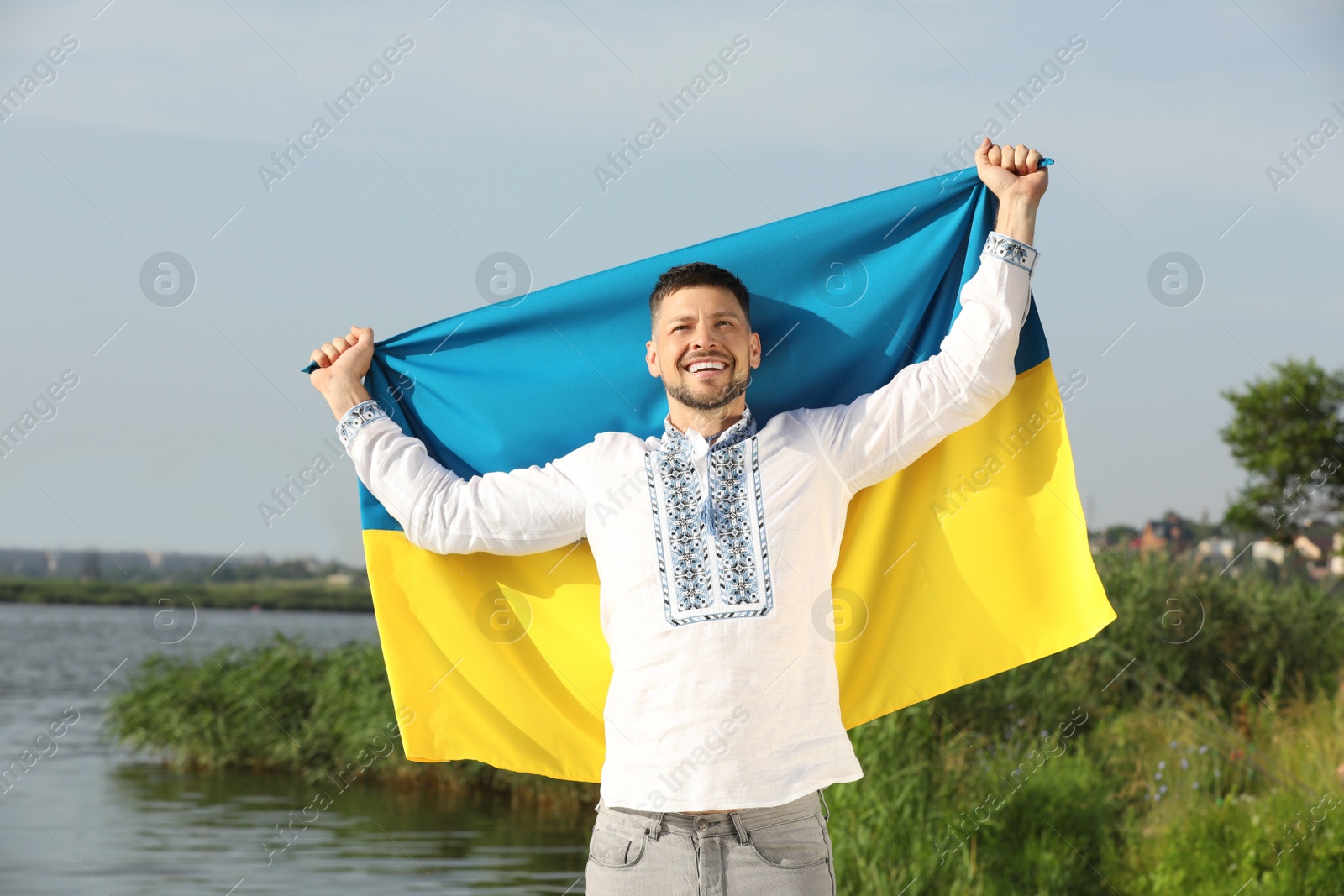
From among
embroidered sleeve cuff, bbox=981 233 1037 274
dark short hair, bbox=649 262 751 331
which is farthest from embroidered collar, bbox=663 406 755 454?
embroidered sleeve cuff, bbox=981 233 1037 274

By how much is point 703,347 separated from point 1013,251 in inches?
39.2

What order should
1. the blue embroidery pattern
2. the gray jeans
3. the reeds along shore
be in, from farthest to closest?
the reeds along shore, the blue embroidery pattern, the gray jeans

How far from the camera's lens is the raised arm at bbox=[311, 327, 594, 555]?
3496mm

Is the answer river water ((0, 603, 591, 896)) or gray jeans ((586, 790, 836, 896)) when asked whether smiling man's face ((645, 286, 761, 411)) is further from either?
river water ((0, 603, 591, 896))

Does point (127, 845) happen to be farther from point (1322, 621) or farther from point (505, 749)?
point (1322, 621)

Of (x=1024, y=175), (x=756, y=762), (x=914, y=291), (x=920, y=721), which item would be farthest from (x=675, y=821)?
(x=920, y=721)

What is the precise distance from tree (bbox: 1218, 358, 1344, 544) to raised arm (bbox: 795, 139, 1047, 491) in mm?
15985

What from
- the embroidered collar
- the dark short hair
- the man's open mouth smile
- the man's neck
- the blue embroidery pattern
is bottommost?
the blue embroidery pattern

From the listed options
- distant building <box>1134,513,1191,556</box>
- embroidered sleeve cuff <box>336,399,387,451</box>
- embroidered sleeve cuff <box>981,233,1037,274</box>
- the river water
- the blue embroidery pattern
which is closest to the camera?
the blue embroidery pattern

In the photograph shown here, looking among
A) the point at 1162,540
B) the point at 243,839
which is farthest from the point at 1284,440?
the point at 243,839

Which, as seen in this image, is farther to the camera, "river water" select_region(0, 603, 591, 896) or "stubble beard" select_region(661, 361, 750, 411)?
"river water" select_region(0, 603, 591, 896)

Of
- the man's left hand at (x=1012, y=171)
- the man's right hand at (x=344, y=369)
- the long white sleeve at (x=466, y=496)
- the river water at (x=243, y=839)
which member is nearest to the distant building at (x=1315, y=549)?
the river water at (x=243, y=839)

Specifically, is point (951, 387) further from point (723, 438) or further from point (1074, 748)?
point (1074, 748)

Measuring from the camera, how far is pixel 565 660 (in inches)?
158
